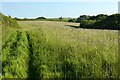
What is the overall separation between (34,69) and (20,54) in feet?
7.93

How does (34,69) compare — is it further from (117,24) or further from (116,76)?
(117,24)

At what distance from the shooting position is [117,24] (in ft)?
140

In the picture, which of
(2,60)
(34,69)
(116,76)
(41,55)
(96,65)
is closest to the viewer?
(116,76)

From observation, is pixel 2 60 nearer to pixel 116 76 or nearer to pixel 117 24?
pixel 116 76

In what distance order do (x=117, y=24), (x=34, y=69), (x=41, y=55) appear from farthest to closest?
(x=117, y=24)
(x=41, y=55)
(x=34, y=69)

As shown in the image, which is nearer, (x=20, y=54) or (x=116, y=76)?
(x=116, y=76)

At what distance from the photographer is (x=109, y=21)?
46.1 m

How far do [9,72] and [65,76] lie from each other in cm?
210

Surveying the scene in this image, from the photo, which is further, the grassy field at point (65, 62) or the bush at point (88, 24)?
the bush at point (88, 24)

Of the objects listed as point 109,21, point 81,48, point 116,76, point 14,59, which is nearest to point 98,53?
point 81,48

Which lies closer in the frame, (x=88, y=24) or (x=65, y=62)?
(x=65, y=62)

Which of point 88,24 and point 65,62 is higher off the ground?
point 88,24

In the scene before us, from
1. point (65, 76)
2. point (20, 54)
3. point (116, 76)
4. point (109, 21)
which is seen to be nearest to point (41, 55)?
point (20, 54)

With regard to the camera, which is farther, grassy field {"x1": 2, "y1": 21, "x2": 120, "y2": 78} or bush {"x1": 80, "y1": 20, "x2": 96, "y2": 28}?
bush {"x1": 80, "y1": 20, "x2": 96, "y2": 28}
